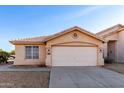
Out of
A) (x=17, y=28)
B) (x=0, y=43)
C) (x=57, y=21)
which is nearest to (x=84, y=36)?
(x=57, y=21)

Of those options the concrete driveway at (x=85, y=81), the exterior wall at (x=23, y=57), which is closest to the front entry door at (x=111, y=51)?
the exterior wall at (x=23, y=57)

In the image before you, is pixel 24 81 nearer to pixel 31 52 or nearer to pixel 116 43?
pixel 31 52

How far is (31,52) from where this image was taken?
64.7 ft

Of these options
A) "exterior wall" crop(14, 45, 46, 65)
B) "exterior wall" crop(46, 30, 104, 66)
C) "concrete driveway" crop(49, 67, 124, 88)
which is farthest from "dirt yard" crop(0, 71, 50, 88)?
"exterior wall" crop(14, 45, 46, 65)

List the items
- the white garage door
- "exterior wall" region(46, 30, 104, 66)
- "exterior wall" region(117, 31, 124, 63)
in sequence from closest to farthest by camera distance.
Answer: "exterior wall" region(46, 30, 104, 66) < the white garage door < "exterior wall" region(117, 31, 124, 63)

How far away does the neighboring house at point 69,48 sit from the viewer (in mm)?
18969

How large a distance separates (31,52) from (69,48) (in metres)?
4.05

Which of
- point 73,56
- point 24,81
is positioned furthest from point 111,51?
point 24,81

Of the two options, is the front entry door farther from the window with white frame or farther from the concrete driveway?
the concrete driveway

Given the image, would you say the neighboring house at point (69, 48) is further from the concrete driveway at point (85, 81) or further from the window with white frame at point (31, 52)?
the concrete driveway at point (85, 81)

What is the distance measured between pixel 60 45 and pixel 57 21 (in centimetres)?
669

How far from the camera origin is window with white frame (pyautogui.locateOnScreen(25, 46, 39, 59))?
64.8 ft

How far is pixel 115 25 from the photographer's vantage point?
2973 cm
